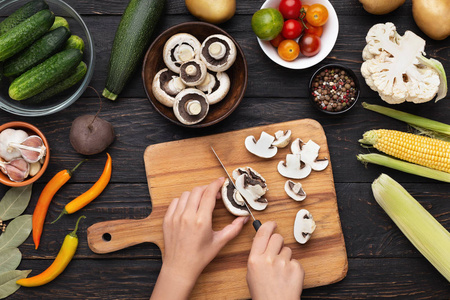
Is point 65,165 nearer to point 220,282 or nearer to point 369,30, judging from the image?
point 220,282

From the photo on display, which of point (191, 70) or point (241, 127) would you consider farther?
point (241, 127)

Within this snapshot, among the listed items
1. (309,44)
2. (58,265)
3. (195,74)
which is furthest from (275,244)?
(58,265)

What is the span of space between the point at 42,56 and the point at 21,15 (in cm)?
21

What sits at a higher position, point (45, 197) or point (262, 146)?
point (262, 146)

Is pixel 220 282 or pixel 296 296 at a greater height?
pixel 296 296

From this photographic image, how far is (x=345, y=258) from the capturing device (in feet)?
6.22

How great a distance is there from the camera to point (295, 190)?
6.11 ft

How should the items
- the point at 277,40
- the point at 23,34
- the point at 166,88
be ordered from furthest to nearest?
the point at 277,40 < the point at 166,88 < the point at 23,34

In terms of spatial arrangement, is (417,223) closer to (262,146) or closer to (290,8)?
(262,146)

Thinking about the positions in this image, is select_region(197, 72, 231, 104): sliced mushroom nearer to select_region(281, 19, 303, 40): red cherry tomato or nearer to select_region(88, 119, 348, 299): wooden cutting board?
select_region(88, 119, 348, 299): wooden cutting board

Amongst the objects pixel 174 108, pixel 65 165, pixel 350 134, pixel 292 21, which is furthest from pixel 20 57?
pixel 350 134

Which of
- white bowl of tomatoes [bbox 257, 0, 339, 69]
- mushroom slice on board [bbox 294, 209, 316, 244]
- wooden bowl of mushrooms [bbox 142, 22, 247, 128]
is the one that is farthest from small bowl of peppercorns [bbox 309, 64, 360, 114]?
mushroom slice on board [bbox 294, 209, 316, 244]

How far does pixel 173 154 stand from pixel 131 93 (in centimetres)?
39

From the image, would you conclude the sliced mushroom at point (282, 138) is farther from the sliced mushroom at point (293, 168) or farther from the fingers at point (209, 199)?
the fingers at point (209, 199)
